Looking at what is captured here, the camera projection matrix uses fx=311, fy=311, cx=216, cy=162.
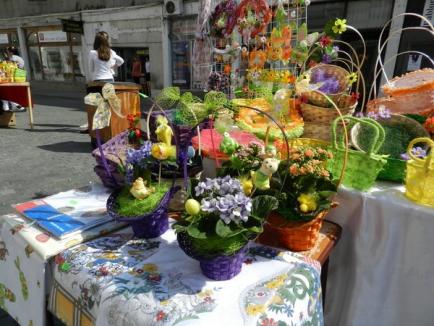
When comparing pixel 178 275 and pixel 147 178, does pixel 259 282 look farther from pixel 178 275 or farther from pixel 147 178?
pixel 147 178

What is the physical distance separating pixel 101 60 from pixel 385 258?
12.7 feet

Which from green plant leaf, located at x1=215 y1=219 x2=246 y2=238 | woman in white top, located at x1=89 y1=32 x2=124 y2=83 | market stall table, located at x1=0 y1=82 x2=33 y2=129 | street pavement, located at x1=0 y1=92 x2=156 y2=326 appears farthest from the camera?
market stall table, located at x1=0 y1=82 x2=33 y2=129

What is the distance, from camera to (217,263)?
2.76 feet

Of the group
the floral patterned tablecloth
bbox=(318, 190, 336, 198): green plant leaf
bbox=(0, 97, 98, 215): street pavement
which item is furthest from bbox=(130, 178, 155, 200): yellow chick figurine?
bbox=(0, 97, 98, 215): street pavement

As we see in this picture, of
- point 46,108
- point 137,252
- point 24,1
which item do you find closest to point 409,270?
point 137,252

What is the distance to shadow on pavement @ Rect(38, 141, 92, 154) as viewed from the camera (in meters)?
4.14

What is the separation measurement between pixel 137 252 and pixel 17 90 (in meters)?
5.07

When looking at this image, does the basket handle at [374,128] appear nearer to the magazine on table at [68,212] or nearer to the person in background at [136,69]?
the magazine on table at [68,212]

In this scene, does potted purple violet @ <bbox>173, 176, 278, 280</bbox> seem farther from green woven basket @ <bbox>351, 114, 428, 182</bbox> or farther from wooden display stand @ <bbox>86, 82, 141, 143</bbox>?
wooden display stand @ <bbox>86, 82, 141, 143</bbox>

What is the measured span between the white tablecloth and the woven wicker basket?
384mm

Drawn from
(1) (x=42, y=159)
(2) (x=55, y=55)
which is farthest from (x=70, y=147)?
(2) (x=55, y=55)

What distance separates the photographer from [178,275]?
91 centimetres

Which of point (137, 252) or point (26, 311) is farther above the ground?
point (137, 252)

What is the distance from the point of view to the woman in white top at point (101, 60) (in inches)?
154
